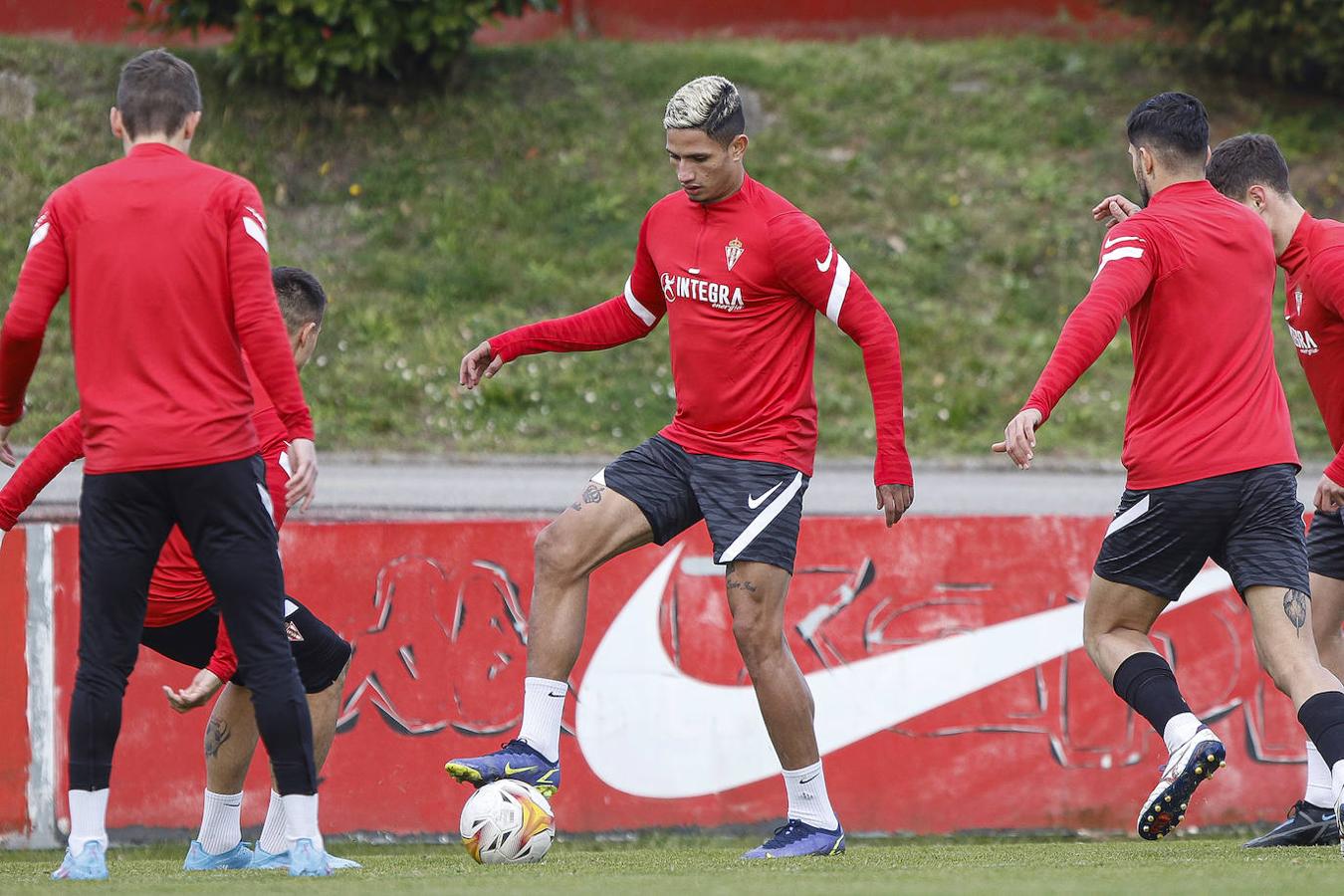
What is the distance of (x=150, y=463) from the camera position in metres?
4.37

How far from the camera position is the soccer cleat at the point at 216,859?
5598mm

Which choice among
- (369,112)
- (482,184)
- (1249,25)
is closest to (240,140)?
(369,112)

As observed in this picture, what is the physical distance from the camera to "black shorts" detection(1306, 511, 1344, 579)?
18.9ft

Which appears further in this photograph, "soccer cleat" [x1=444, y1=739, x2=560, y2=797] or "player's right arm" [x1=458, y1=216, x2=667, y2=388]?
"player's right arm" [x1=458, y1=216, x2=667, y2=388]

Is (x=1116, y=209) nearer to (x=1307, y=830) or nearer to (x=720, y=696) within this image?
(x=1307, y=830)

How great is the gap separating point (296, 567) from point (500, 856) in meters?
2.50

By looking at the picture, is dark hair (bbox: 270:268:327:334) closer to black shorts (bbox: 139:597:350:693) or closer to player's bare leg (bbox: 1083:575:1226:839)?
black shorts (bbox: 139:597:350:693)

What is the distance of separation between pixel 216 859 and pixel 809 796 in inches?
81.6

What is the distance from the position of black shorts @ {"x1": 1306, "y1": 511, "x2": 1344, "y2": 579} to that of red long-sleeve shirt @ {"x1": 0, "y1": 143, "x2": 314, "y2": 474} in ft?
11.8

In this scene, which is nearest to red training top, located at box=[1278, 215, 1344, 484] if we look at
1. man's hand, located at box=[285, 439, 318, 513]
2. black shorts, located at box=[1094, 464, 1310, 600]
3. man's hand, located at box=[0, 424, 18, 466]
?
black shorts, located at box=[1094, 464, 1310, 600]

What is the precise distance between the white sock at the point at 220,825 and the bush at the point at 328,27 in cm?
1180

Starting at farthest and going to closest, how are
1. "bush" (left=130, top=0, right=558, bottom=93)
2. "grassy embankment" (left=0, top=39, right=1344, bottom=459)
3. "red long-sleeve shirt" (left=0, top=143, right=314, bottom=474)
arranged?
"bush" (left=130, top=0, right=558, bottom=93) → "grassy embankment" (left=0, top=39, right=1344, bottom=459) → "red long-sleeve shirt" (left=0, top=143, right=314, bottom=474)

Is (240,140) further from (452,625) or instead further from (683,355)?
(683,355)

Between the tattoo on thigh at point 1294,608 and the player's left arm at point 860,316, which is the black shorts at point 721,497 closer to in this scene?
the player's left arm at point 860,316
